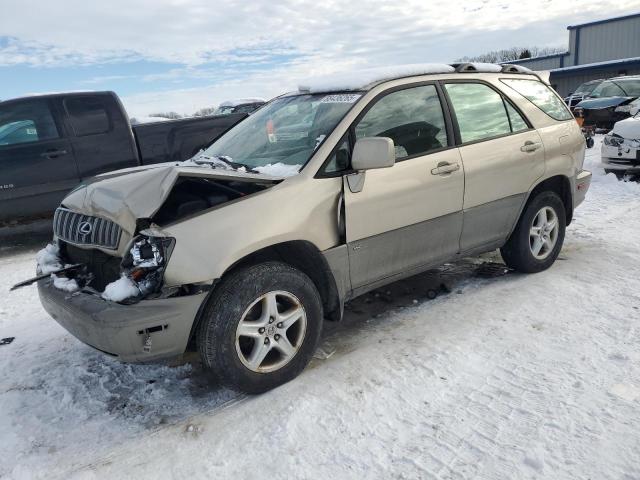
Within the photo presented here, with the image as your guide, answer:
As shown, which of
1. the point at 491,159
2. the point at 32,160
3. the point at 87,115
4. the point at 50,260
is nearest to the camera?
the point at 50,260

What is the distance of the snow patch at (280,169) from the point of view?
10.4 ft

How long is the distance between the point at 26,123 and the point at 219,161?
4.38 metres

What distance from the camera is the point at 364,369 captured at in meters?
3.24

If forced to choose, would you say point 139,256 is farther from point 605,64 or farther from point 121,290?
point 605,64

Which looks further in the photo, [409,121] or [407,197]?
[409,121]

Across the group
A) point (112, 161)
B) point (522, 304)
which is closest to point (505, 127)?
point (522, 304)

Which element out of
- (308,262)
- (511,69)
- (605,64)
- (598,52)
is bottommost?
(308,262)

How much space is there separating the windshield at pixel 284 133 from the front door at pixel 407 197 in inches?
10.0

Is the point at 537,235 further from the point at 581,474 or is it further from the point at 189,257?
the point at 189,257

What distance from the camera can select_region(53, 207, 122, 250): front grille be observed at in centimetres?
292

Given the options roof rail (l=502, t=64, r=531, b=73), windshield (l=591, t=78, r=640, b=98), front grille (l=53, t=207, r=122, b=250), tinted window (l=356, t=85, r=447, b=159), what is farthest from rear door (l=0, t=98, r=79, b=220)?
windshield (l=591, t=78, r=640, b=98)

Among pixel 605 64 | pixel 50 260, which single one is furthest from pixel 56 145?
pixel 605 64

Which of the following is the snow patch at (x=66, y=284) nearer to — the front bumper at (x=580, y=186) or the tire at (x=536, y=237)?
the tire at (x=536, y=237)

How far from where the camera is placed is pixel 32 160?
655 cm
